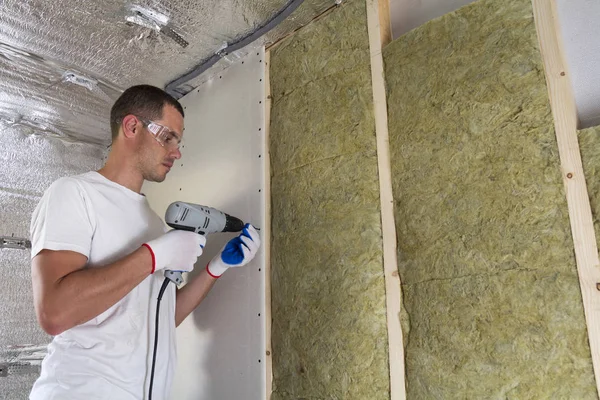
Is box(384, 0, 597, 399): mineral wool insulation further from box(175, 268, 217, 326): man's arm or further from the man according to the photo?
box(175, 268, 217, 326): man's arm

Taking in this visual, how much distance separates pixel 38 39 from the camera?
185cm

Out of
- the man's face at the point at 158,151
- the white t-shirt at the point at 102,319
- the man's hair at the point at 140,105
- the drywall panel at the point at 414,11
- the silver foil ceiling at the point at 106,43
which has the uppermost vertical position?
the silver foil ceiling at the point at 106,43

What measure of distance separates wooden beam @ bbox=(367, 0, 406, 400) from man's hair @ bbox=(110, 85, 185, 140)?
2.53 ft

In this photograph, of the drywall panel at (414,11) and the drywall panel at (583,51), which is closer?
the drywall panel at (583,51)

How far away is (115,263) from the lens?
48.9 inches

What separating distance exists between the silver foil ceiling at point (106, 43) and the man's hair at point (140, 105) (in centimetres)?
35

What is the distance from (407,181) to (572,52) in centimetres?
56

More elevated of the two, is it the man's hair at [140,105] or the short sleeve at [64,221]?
the man's hair at [140,105]

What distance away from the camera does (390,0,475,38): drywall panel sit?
1491 mm

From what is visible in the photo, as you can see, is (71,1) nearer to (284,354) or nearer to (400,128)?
(400,128)

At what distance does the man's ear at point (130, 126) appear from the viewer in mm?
1561

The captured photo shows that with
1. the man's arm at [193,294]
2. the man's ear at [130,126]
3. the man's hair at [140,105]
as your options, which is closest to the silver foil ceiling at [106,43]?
the man's hair at [140,105]

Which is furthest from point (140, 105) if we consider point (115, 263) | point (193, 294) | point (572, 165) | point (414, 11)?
point (572, 165)

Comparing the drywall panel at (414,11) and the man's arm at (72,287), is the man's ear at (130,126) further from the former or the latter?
the drywall panel at (414,11)
